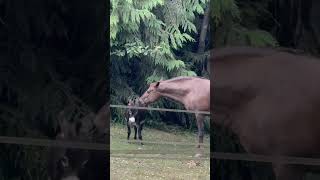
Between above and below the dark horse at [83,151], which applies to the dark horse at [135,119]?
below

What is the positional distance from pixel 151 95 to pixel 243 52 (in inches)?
110

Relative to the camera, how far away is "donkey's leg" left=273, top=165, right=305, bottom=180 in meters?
1.05

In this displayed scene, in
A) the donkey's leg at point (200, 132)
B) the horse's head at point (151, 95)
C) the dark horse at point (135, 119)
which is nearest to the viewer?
the donkey's leg at point (200, 132)

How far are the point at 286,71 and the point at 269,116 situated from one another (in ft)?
0.33

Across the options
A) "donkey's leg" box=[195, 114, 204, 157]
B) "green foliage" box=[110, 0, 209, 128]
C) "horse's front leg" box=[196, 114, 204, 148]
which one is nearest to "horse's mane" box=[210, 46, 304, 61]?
"donkey's leg" box=[195, 114, 204, 157]

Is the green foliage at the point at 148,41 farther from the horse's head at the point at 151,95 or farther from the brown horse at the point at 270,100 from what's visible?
the brown horse at the point at 270,100

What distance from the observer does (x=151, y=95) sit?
384 centimetres

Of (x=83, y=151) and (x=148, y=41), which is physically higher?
(x=148, y=41)

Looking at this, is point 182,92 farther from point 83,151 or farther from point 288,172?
point 288,172

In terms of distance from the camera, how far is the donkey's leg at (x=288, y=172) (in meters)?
1.05

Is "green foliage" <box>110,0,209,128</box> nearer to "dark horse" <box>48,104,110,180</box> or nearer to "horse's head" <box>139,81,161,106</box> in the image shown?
"horse's head" <box>139,81,161,106</box>

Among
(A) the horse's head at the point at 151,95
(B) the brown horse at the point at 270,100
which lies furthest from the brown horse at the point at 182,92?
(B) the brown horse at the point at 270,100

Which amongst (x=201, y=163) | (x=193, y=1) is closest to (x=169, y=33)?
(x=193, y=1)

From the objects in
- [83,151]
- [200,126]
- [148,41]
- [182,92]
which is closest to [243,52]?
[83,151]
